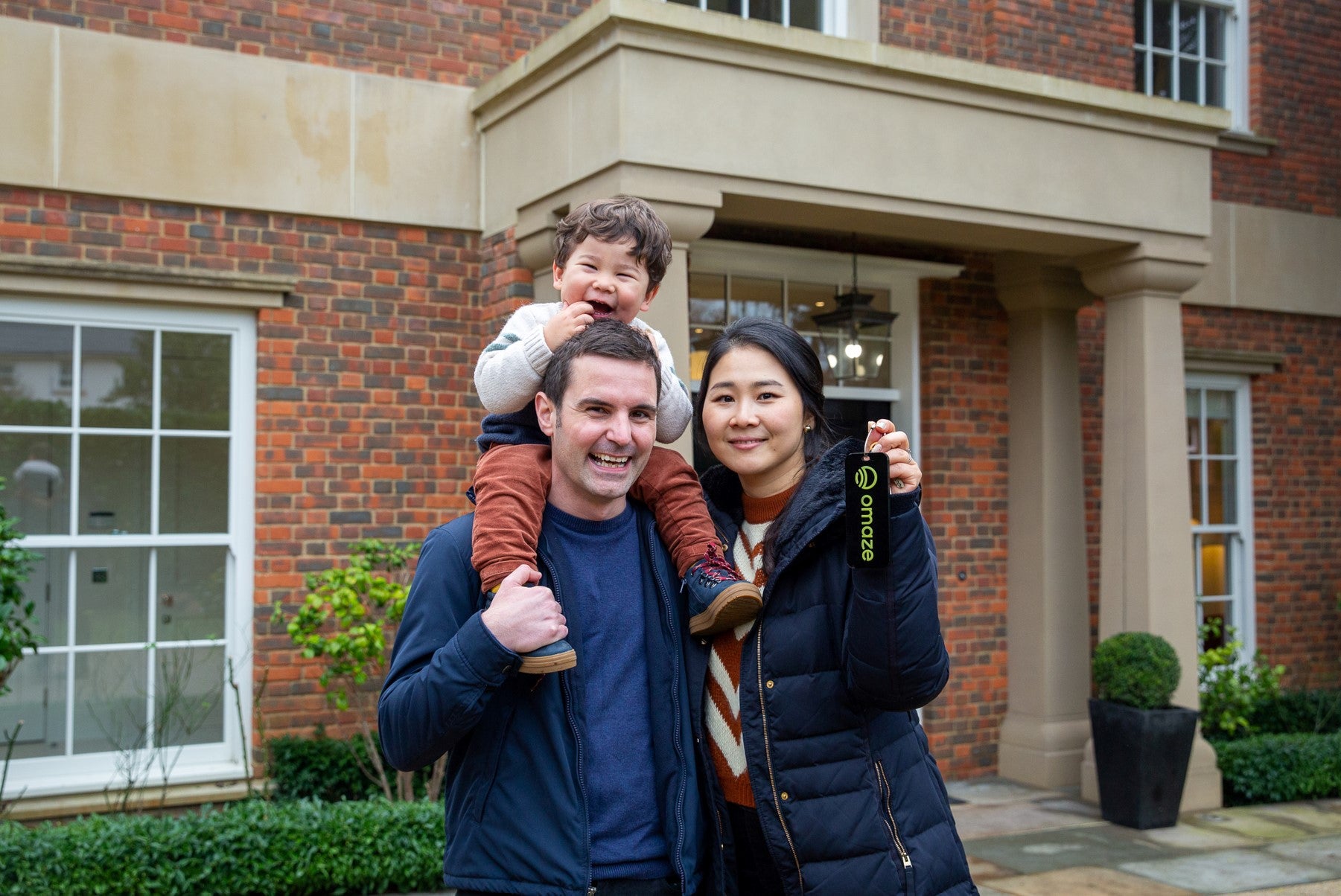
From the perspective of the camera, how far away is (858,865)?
2.29 metres

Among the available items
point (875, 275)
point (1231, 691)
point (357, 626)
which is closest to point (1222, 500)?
point (1231, 691)

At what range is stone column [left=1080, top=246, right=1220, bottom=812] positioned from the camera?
7.22m

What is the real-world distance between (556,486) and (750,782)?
0.69m

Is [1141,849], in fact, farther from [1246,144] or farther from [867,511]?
[1246,144]

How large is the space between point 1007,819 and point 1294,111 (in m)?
6.15

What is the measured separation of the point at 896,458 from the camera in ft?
7.36

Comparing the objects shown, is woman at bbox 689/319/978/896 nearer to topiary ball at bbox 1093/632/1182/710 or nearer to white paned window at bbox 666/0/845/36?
topiary ball at bbox 1093/632/1182/710

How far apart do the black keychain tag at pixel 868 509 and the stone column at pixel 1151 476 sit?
18.4 ft

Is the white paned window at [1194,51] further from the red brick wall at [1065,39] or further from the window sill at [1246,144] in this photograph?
the red brick wall at [1065,39]

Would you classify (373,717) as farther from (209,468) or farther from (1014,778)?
(1014,778)

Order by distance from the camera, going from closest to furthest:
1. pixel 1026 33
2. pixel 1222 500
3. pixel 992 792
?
1. pixel 992 792
2. pixel 1026 33
3. pixel 1222 500

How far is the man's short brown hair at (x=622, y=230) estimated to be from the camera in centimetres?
276

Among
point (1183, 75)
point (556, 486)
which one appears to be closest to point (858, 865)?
point (556, 486)

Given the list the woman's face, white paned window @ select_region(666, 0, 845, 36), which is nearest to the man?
the woman's face
